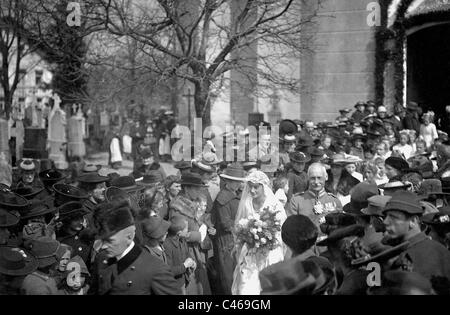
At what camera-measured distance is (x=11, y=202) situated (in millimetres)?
7586

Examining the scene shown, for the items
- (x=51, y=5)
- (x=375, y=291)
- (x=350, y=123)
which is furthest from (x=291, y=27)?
(x=375, y=291)

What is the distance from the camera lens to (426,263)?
5.37 metres

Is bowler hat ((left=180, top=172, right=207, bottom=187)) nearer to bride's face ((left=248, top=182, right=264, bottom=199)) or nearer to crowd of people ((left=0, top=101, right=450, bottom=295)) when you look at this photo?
crowd of people ((left=0, top=101, right=450, bottom=295))

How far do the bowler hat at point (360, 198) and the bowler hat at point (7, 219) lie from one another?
11.4ft

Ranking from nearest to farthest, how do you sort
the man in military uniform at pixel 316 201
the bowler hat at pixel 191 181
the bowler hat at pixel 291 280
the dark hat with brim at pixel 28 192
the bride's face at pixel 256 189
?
the bowler hat at pixel 291 280, the bride's face at pixel 256 189, the man in military uniform at pixel 316 201, the bowler hat at pixel 191 181, the dark hat with brim at pixel 28 192

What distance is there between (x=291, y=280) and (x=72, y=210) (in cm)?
330

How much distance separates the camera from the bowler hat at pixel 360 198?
7.06 metres

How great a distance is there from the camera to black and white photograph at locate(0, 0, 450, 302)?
5.41m

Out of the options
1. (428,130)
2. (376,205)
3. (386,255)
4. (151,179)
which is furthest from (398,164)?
(428,130)

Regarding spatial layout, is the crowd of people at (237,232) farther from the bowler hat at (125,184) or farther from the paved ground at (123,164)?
the paved ground at (123,164)

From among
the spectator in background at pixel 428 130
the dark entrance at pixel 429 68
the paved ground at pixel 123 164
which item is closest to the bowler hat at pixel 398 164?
the spectator in background at pixel 428 130

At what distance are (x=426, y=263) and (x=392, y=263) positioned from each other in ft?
0.90

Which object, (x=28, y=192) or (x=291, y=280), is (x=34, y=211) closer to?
(x=28, y=192)
